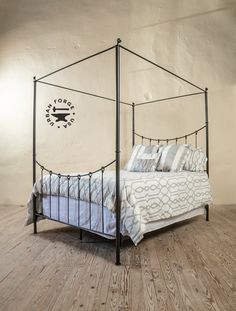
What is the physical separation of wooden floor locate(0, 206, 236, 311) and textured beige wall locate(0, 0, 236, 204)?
1.57 m

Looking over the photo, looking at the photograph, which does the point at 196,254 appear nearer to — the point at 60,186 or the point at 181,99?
the point at 60,186

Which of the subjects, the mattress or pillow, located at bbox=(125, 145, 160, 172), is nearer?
the mattress

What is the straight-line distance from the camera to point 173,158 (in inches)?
121

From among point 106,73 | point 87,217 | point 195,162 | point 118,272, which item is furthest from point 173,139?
point 118,272

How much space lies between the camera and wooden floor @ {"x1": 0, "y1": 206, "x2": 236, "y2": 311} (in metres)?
1.40

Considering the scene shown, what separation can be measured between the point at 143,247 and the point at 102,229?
42cm

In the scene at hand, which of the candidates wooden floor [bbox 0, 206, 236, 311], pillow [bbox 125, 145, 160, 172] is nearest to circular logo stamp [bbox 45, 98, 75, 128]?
pillow [bbox 125, 145, 160, 172]

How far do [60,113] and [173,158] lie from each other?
2.02m

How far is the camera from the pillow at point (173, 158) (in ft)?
9.97

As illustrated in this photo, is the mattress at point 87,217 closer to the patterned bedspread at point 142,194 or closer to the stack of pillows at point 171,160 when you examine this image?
the patterned bedspread at point 142,194

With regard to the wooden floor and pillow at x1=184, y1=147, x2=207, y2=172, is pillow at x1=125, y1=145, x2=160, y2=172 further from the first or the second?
the wooden floor

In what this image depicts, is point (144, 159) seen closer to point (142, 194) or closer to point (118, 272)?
point (142, 194)

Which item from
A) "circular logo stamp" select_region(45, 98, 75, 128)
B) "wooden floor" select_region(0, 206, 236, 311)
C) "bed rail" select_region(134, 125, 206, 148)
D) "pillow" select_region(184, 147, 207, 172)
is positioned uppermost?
"circular logo stamp" select_region(45, 98, 75, 128)

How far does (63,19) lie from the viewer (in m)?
4.08
